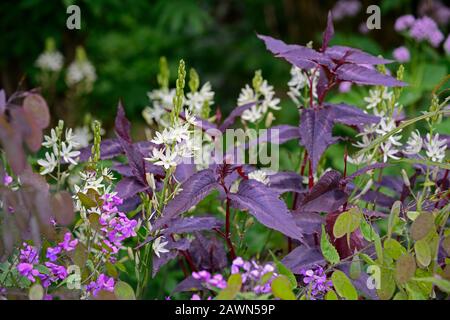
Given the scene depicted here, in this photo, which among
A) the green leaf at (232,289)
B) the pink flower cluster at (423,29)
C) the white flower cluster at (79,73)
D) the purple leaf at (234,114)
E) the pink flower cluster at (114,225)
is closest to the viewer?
the green leaf at (232,289)

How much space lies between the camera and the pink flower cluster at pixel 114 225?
109 cm

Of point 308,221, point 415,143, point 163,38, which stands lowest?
point 308,221

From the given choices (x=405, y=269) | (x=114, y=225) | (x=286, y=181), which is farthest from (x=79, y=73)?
(x=405, y=269)

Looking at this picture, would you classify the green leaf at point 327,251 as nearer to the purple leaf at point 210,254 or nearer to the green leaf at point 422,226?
the green leaf at point 422,226

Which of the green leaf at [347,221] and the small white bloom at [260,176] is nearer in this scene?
the green leaf at [347,221]

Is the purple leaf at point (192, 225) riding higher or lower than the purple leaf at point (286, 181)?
lower

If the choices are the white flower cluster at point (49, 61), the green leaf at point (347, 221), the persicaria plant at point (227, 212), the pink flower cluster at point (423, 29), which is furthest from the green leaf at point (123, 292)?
the white flower cluster at point (49, 61)

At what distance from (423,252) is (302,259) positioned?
0.23 meters

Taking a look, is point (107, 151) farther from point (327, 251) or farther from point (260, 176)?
point (327, 251)

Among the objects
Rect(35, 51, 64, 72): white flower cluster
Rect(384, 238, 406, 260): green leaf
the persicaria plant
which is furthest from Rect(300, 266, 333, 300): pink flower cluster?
Rect(35, 51, 64, 72): white flower cluster

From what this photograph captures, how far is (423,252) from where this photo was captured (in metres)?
0.96

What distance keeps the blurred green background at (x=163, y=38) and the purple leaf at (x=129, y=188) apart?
171 cm
